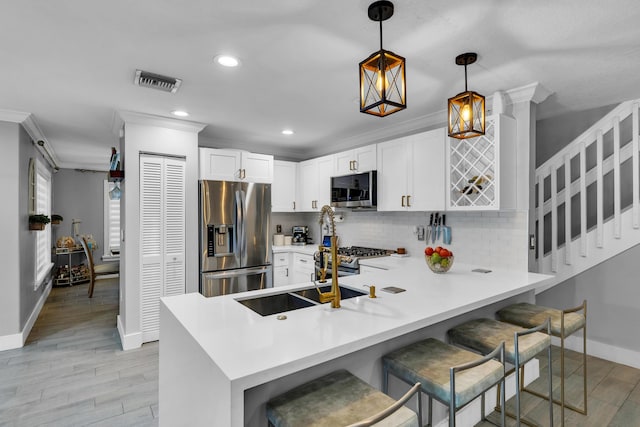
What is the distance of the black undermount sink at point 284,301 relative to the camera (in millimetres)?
2064

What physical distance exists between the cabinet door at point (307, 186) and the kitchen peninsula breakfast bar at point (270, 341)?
290cm

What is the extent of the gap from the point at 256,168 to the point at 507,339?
3.52 metres

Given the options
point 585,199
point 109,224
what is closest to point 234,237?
point 585,199

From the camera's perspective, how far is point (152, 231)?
3695 millimetres

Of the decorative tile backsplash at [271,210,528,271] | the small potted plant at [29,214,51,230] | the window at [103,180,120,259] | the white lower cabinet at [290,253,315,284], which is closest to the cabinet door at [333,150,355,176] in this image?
the decorative tile backsplash at [271,210,528,271]

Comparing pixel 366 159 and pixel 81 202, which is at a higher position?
pixel 366 159

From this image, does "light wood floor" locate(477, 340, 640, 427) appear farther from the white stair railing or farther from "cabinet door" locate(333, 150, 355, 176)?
"cabinet door" locate(333, 150, 355, 176)

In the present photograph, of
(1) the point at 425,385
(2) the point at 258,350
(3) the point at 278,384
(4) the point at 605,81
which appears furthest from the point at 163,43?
(4) the point at 605,81

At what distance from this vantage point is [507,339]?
1936 mm

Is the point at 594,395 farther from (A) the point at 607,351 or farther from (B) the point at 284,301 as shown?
(B) the point at 284,301

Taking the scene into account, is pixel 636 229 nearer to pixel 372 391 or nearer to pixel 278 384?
pixel 372 391

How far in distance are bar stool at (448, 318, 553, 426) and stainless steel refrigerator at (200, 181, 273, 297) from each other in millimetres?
2858

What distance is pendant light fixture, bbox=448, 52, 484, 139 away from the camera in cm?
213

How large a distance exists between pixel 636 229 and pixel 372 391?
3310 millimetres
